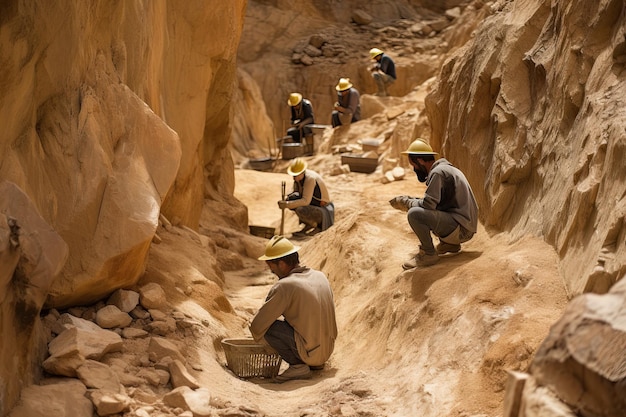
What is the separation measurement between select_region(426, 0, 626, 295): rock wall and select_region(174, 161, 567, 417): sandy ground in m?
0.34

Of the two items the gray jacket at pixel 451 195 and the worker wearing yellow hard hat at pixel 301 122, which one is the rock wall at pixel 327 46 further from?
the gray jacket at pixel 451 195

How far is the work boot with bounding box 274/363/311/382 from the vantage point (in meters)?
6.41

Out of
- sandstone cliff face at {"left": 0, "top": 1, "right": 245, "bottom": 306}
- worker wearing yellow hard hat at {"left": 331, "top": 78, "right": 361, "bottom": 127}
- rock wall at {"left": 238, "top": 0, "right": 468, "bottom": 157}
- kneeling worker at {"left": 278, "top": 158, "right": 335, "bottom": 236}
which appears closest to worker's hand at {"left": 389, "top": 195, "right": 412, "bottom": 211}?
sandstone cliff face at {"left": 0, "top": 1, "right": 245, "bottom": 306}

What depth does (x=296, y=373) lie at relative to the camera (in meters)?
6.41

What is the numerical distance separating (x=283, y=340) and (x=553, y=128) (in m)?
3.04

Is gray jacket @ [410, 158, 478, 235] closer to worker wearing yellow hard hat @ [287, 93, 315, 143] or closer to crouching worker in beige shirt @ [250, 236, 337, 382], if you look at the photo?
crouching worker in beige shirt @ [250, 236, 337, 382]

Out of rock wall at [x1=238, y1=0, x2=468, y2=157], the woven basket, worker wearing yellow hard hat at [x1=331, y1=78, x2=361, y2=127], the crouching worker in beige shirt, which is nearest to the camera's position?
the woven basket

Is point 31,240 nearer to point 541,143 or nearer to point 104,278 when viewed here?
point 104,278

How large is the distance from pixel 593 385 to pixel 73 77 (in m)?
4.53

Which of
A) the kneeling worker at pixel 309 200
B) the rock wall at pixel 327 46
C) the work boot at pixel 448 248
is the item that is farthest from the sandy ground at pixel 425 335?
the rock wall at pixel 327 46

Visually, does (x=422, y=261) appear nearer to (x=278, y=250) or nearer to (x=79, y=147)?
(x=278, y=250)

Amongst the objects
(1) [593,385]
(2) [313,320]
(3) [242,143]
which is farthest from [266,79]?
(1) [593,385]

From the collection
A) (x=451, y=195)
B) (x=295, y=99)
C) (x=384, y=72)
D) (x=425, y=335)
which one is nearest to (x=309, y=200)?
(x=451, y=195)

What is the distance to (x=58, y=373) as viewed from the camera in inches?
185
